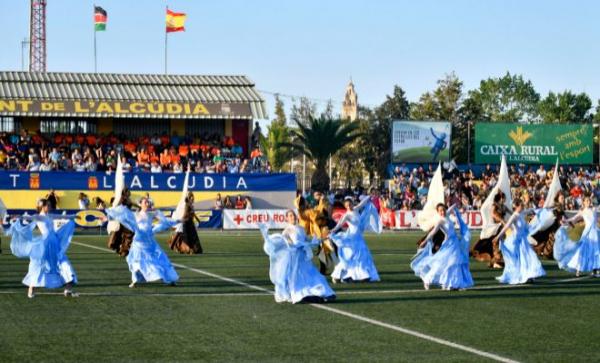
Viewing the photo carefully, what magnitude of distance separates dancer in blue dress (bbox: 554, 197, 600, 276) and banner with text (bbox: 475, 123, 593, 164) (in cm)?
3751

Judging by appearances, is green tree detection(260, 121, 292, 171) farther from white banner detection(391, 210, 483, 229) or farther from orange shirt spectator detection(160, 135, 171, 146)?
white banner detection(391, 210, 483, 229)

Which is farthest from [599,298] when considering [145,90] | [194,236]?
[145,90]

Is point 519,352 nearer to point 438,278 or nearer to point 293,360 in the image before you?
point 293,360

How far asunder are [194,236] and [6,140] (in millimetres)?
21379

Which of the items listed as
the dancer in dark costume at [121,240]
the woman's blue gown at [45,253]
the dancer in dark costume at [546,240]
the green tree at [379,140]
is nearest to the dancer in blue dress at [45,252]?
the woman's blue gown at [45,253]

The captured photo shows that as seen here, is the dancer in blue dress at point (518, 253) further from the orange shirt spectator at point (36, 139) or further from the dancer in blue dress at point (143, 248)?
the orange shirt spectator at point (36, 139)

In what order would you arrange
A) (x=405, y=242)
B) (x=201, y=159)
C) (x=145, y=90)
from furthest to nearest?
(x=145, y=90), (x=201, y=159), (x=405, y=242)

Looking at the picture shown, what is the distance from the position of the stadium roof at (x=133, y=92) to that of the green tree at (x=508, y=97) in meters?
61.6

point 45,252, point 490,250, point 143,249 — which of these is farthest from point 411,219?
point 45,252

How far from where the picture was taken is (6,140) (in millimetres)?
47500

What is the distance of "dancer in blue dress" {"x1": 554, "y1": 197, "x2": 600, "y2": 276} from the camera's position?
2162 cm

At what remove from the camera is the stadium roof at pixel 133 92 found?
50.4 metres

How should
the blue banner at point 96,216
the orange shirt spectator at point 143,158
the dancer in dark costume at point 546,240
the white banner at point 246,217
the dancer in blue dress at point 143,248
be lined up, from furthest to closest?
the orange shirt spectator at point 143,158, the white banner at point 246,217, the blue banner at point 96,216, the dancer in dark costume at point 546,240, the dancer in blue dress at point 143,248

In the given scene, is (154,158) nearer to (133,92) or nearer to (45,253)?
(133,92)
